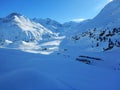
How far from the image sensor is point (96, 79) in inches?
256

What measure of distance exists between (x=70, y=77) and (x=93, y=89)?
4.05 feet

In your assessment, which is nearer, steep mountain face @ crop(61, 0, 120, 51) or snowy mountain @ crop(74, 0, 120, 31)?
steep mountain face @ crop(61, 0, 120, 51)

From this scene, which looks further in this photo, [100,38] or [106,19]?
[106,19]

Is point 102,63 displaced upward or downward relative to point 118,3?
downward

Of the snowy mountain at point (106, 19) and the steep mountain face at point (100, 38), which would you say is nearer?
the steep mountain face at point (100, 38)

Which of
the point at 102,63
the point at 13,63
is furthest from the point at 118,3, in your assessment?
the point at 13,63

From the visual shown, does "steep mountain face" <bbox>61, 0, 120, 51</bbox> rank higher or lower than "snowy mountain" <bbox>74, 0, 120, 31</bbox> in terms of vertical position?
lower

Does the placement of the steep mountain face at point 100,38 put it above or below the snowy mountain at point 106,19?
below

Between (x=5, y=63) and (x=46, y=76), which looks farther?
(x=5, y=63)

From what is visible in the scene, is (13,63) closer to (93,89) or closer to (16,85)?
(16,85)

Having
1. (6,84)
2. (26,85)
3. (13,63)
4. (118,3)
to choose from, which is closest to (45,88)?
(26,85)

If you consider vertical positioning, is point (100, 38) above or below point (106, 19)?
below

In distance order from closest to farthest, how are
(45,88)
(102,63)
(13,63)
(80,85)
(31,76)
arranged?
(45,88), (80,85), (31,76), (13,63), (102,63)

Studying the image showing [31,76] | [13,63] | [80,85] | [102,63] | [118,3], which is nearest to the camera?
[80,85]
